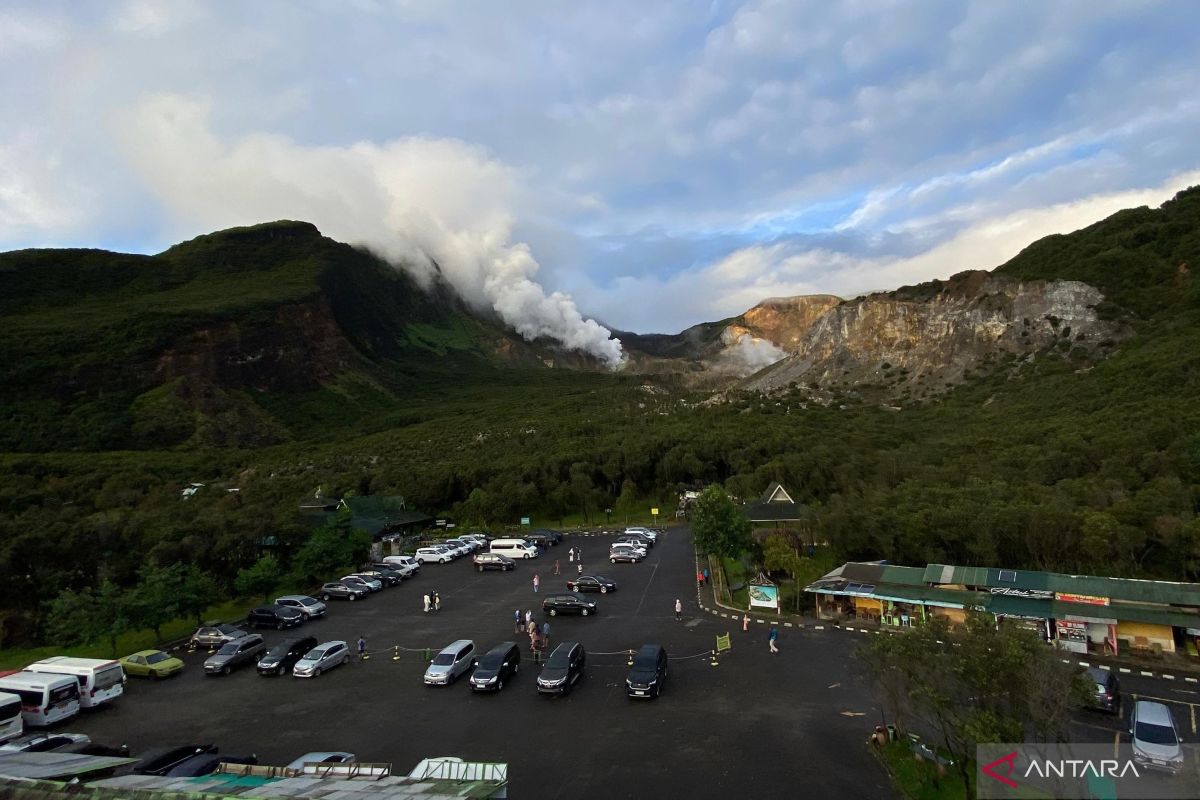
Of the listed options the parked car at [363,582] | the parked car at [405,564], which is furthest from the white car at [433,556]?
the parked car at [363,582]

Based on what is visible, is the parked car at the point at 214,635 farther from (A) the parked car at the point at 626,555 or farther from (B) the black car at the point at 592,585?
(A) the parked car at the point at 626,555

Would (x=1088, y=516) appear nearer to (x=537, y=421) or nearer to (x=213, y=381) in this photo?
(x=537, y=421)

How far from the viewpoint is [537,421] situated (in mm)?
89562

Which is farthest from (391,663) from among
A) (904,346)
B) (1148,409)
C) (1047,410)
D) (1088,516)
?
(904,346)

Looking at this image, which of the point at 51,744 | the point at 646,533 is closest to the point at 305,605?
the point at 51,744

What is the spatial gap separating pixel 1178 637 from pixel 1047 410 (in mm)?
45459

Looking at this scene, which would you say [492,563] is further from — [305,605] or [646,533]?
[646,533]

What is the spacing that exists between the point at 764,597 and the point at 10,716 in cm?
2291

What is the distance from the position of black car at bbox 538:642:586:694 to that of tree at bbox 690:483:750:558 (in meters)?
12.5

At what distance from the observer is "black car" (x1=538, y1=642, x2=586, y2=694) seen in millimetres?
16719

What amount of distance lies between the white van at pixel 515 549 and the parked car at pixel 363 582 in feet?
28.2

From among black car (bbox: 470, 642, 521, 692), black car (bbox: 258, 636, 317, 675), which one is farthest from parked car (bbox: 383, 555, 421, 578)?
black car (bbox: 470, 642, 521, 692)

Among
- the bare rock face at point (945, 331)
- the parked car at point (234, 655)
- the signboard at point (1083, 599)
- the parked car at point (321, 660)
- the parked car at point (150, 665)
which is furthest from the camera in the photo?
the bare rock face at point (945, 331)

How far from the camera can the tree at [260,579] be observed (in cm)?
2838
